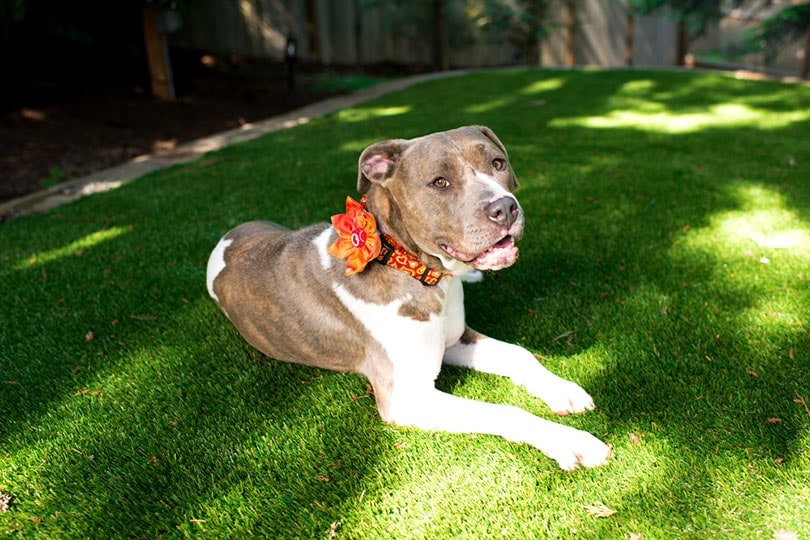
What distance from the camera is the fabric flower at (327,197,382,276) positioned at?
2.93m

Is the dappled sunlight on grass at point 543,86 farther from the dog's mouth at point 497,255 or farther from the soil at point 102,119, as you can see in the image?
the dog's mouth at point 497,255

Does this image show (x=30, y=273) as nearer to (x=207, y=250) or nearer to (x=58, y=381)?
(x=207, y=250)

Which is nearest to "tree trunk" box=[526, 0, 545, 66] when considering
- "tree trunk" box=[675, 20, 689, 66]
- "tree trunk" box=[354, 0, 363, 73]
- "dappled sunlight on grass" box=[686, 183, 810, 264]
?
"tree trunk" box=[675, 20, 689, 66]

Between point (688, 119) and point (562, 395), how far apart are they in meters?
7.17

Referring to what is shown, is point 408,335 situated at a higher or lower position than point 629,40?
lower

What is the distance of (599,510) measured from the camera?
7.79 feet

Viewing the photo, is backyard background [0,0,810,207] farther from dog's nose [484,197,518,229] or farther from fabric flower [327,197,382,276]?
dog's nose [484,197,518,229]

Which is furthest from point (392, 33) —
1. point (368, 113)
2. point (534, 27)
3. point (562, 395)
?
point (562, 395)

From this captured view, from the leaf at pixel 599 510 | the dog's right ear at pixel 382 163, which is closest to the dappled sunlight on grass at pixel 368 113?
the dog's right ear at pixel 382 163

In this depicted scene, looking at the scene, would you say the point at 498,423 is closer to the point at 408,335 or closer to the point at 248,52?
the point at 408,335

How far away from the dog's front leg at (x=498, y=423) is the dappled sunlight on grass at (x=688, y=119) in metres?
6.54

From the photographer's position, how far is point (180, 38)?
15992 mm

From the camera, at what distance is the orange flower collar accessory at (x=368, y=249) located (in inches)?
116

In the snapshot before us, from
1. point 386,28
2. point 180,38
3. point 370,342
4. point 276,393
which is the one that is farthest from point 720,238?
point 180,38
